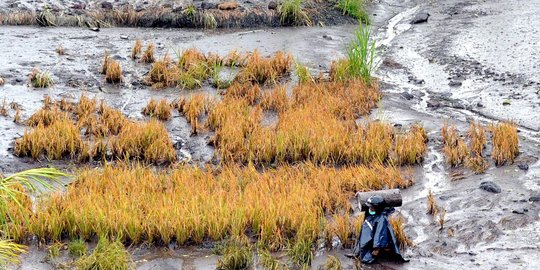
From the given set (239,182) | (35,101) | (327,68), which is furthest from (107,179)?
(327,68)

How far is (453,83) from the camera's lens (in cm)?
1286

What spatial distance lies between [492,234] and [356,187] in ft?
5.22

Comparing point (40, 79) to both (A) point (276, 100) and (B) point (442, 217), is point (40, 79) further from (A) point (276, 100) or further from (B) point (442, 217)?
(B) point (442, 217)

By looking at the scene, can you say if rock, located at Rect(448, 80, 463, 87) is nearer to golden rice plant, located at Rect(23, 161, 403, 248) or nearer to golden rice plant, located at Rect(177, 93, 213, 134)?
golden rice plant, located at Rect(177, 93, 213, 134)

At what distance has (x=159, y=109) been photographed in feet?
35.9

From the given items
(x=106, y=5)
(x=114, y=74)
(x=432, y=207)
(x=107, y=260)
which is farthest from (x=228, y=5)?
(x=107, y=260)

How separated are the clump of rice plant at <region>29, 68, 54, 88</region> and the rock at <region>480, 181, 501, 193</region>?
6567mm

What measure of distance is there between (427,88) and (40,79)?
594cm

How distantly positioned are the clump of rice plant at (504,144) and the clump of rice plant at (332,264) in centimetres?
324

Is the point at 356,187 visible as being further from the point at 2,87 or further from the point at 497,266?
the point at 2,87

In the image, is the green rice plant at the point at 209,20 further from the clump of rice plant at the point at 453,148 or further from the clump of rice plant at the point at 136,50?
the clump of rice plant at the point at 453,148

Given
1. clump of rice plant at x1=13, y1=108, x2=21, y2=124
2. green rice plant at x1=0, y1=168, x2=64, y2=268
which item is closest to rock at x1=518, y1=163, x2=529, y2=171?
green rice plant at x1=0, y1=168, x2=64, y2=268

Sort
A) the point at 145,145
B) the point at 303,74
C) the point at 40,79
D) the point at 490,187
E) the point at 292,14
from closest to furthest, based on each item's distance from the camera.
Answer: the point at 490,187 → the point at 145,145 → the point at 40,79 → the point at 303,74 → the point at 292,14

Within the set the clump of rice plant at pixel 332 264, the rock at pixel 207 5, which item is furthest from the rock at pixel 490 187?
the rock at pixel 207 5
